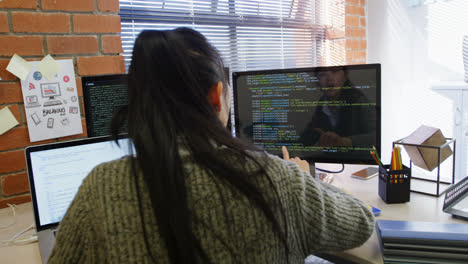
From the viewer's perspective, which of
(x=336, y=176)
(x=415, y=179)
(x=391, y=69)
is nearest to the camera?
(x=415, y=179)

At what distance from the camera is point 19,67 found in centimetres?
123

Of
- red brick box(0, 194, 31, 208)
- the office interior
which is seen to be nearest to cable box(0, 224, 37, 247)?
red brick box(0, 194, 31, 208)

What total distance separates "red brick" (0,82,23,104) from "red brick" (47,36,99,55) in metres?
0.18

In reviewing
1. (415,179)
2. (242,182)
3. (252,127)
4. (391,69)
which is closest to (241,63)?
(252,127)

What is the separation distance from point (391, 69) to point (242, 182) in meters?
2.70

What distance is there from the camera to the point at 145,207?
0.61 metres

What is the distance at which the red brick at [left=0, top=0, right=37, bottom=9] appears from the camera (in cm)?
119

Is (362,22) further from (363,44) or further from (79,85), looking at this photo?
(79,85)

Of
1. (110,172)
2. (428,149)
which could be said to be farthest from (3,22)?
(428,149)

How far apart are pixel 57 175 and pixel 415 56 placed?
2830 millimetres

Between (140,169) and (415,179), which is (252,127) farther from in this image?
(140,169)

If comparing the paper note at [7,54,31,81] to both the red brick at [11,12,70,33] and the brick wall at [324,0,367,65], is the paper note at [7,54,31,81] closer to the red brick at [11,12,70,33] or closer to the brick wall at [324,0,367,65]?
the red brick at [11,12,70,33]

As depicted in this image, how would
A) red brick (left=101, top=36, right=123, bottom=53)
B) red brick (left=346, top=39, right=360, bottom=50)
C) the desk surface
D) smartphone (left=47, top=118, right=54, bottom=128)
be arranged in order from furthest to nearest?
red brick (left=346, top=39, right=360, bottom=50), red brick (left=101, top=36, right=123, bottom=53), smartphone (left=47, top=118, right=54, bottom=128), the desk surface

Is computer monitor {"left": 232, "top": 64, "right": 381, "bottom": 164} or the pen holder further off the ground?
computer monitor {"left": 232, "top": 64, "right": 381, "bottom": 164}
